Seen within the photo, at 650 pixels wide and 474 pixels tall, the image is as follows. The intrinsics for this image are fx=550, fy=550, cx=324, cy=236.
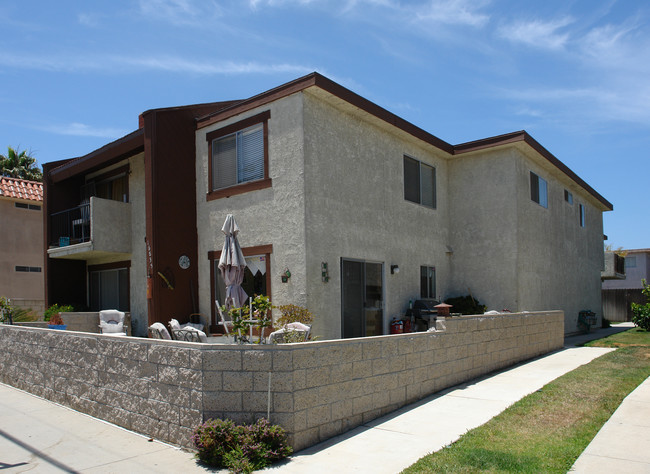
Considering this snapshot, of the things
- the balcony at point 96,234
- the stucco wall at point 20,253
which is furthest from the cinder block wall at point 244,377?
the stucco wall at point 20,253

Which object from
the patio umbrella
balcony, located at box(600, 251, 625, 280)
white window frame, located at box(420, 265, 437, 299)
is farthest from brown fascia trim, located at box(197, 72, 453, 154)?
balcony, located at box(600, 251, 625, 280)

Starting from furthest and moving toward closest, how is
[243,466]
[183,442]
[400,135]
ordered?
[400,135] → [183,442] → [243,466]

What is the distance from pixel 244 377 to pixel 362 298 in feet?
22.8

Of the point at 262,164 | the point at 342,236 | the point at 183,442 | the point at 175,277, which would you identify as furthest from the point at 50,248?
the point at 183,442

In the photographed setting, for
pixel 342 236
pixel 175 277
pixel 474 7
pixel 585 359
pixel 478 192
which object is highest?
pixel 474 7

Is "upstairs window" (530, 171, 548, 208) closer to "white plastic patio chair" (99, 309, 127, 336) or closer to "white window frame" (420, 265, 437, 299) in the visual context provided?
"white window frame" (420, 265, 437, 299)

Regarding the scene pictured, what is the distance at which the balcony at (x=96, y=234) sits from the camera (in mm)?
14523

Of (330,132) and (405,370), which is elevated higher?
(330,132)

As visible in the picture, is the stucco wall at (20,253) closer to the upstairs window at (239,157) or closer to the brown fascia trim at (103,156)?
the brown fascia trim at (103,156)

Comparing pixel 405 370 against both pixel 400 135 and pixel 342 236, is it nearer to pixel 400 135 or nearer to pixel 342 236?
pixel 342 236

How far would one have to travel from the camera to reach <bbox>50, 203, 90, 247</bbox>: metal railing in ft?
52.9

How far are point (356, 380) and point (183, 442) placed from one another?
2.26m

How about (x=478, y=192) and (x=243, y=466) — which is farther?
(x=478, y=192)

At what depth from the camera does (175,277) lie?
1303 cm
